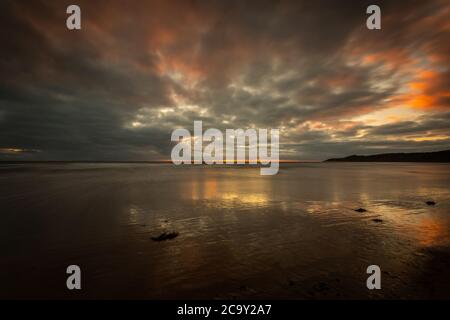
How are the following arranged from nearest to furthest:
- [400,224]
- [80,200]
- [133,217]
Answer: [400,224], [133,217], [80,200]

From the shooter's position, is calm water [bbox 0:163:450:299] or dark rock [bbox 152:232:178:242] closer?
calm water [bbox 0:163:450:299]

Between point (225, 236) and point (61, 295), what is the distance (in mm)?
6595

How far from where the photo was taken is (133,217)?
13.8 metres

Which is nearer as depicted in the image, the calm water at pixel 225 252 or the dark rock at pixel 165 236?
the calm water at pixel 225 252

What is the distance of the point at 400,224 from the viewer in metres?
12.2

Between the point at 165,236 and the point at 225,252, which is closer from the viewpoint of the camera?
the point at 225,252

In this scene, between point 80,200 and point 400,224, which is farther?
point 80,200

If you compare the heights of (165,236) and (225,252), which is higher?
(165,236)
